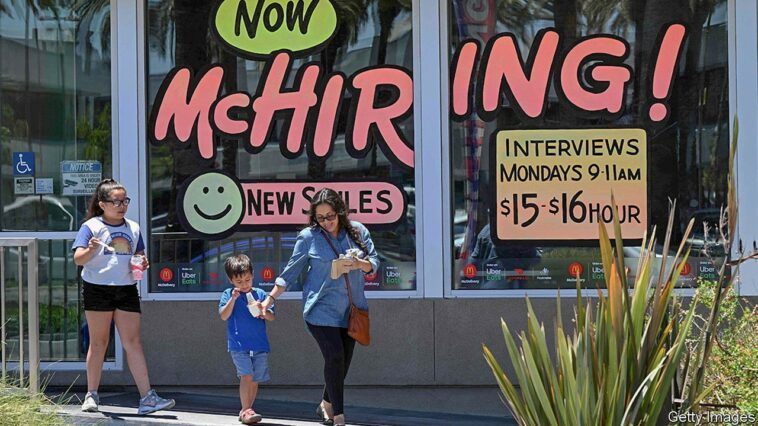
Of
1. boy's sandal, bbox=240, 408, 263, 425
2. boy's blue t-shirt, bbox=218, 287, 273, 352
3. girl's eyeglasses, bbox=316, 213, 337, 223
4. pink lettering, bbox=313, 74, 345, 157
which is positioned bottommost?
boy's sandal, bbox=240, 408, 263, 425

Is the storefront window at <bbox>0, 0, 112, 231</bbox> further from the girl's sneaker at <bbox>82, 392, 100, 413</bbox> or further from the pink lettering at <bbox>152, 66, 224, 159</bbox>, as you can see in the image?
the girl's sneaker at <bbox>82, 392, 100, 413</bbox>

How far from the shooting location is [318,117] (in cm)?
838

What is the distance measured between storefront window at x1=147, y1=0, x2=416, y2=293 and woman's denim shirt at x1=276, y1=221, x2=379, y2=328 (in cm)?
150

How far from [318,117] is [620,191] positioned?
96.5 inches

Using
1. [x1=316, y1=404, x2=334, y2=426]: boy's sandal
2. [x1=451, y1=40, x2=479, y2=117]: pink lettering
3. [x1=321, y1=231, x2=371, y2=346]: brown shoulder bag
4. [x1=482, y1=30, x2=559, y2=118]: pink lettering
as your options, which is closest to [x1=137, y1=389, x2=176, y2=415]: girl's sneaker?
[x1=316, y1=404, x2=334, y2=426]: boy's sandal

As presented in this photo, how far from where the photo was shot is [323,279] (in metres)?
6.75

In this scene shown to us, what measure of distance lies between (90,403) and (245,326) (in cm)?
132

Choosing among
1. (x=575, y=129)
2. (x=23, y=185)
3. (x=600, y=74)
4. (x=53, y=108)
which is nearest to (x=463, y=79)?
(x=575, y=129)

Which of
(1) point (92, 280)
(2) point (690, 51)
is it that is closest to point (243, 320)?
(1) point (92, 280)

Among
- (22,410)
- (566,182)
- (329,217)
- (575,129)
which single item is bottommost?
(22,410)

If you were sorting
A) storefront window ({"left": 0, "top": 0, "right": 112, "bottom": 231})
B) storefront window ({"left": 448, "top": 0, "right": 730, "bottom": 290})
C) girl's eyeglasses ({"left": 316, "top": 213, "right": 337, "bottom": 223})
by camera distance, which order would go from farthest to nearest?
storefront window ({"left": 0, "top": 0, "right": 112, "bottom": 231}) → storefront window ({"left": 448, "top": 0, "right": 730, "bottom": 290}) → girl's eyeglasses ({"left": 316, "top": 213, "right": 337, "bottom": 223})

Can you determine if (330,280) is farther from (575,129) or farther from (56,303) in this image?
(56,303)

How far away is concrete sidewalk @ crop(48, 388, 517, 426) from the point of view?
7.18 metres

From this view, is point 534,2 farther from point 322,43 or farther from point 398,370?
point 398,370
